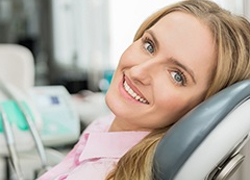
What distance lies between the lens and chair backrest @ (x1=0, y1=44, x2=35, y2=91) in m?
2.01

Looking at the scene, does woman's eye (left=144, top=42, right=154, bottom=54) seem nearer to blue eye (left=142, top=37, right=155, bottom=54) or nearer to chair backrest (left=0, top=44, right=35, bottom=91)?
blue eye (left=142, top=37, right=155, bottom=54)

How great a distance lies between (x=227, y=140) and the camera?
31.8 inches

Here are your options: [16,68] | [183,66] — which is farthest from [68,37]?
[183,66]

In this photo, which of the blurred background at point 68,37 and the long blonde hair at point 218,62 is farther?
the blurred background at point 68,37

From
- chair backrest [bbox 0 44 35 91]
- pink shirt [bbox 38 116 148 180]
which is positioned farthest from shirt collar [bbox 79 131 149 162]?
chair backrest [bbox 0 44 35 91]

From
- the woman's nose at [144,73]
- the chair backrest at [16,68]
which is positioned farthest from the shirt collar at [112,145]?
the chair backrest at [16,68]

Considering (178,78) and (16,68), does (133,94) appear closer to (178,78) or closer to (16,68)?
(178,78)

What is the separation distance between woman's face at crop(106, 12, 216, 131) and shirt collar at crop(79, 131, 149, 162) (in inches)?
1.3

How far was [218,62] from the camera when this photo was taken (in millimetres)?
967

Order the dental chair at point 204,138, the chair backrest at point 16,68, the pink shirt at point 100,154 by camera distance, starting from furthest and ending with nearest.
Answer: the chair backrest at point 16,68
the pink shirt at point 100,154
the dental chair at point 204,138

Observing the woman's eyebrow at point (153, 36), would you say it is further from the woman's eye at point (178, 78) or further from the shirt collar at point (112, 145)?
the shirt collar at point (112, 145)

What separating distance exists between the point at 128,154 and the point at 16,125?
0.80 metres

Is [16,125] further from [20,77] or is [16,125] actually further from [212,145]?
[212,145]

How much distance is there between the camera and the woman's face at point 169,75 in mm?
975
